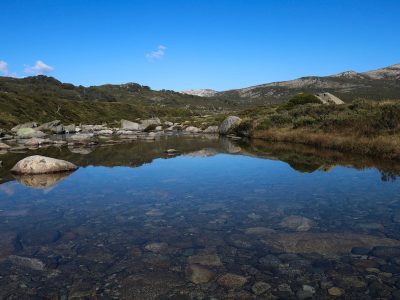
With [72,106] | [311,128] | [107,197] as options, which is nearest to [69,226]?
[107,197]

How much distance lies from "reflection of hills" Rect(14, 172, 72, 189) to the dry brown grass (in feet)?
53.2

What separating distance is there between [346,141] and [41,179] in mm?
18067

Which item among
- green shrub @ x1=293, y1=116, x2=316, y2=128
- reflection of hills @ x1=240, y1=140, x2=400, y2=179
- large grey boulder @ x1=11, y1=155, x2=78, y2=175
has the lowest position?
reflection of hills @ x1=240, y1=140, x2=400, y2=179

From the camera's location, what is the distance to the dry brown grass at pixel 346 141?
20308mm

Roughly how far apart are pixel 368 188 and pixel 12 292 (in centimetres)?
1131

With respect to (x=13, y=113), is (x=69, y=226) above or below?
below

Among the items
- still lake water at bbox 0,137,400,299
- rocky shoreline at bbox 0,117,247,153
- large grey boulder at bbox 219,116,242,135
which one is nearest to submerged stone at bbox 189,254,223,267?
still lake water at bbox 0,137,400,299

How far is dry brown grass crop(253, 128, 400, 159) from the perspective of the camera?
66.6 ft

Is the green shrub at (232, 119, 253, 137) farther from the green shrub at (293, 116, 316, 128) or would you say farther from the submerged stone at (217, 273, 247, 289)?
the submerged stone at (217, 273, 247, 289)

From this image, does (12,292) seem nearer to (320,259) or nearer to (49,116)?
(320,259)

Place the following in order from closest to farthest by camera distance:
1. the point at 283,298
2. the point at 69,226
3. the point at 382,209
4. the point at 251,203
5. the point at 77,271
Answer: the point at 283,298 → the point at 77,271 → the point at 69,226 → the point at 382,209 → the point at 251,203

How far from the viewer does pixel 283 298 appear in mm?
5543

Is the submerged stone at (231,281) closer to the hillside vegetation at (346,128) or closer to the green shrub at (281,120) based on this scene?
the hillside vegetation at (346,128)

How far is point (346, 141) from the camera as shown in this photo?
24203mm
